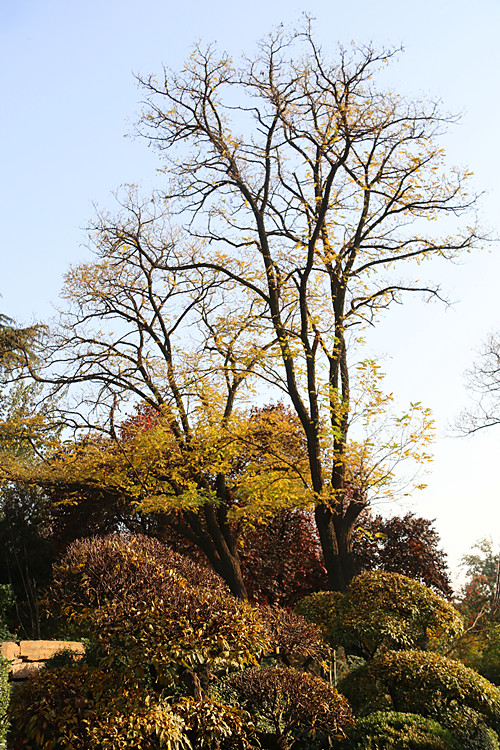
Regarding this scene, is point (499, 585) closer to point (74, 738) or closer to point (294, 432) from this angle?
point (294, 432)

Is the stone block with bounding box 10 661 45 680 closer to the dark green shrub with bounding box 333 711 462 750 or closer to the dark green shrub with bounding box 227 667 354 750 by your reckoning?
the dark green shrub with bounding box 227 667 354 750

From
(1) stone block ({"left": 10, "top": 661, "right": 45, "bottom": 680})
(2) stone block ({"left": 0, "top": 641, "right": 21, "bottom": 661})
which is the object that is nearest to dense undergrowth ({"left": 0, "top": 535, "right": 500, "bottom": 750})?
(1) stone block ({"left": 10, "top": 661, "right": 45, "bottom": 680})

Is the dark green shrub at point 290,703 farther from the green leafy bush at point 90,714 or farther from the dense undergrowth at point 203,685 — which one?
the green leafy bush at point 90,714

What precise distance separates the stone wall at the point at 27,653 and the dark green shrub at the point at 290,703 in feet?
11.9

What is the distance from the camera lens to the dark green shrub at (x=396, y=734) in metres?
5.27

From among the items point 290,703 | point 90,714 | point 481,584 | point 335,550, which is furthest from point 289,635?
point 481,584

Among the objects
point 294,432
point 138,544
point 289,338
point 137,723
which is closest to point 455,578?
point 294,432

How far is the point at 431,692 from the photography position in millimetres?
6023

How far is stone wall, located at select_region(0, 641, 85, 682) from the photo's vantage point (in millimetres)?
8398

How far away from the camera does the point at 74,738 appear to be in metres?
4.79

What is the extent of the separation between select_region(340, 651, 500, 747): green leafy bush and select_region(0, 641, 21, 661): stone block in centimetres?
489

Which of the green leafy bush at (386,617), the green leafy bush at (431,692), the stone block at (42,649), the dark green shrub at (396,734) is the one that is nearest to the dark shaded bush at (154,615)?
the dark green shrub at (396,734)

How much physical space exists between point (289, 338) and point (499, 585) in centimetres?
772

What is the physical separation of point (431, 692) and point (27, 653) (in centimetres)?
583
